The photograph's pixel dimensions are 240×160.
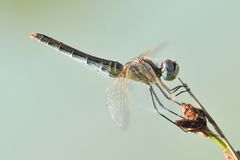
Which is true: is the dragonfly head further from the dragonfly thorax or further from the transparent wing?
the transparent wing

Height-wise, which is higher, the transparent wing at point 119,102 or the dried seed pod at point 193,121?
the transparent wing at point 119,102

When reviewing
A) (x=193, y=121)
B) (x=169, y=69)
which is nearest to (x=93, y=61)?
(x=169, y=69)

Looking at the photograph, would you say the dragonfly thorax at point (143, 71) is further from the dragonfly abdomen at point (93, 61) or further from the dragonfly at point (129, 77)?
the dragonfly abdomen at point (93, 61)

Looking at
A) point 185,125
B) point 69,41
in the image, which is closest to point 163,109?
point 185,125

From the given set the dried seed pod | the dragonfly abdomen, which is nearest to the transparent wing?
the dragonfly abdomen

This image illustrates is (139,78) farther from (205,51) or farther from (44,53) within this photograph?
(44,53)

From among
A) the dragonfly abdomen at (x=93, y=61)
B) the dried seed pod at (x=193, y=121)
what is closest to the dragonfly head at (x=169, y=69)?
the dragonfly abdomen at (x=93, y=61)

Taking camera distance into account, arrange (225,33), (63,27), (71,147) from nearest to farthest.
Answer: (71,147), (225,33), (63,27)

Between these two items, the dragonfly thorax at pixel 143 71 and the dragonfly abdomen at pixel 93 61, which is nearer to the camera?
the dragonfly thorax at pixel 143 71
